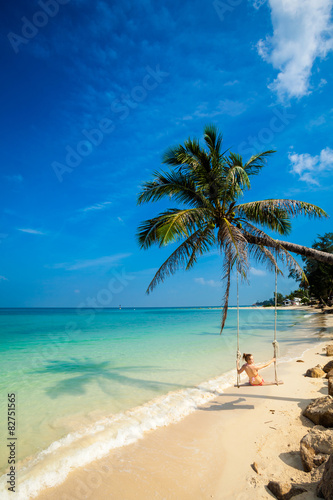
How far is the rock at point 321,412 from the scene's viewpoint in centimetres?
369

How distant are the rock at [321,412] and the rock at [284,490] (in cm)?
150

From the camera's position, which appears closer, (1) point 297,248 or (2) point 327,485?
(2) point 327,485

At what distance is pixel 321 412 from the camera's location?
388 centimetres

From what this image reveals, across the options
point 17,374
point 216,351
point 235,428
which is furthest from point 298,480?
point 216,351

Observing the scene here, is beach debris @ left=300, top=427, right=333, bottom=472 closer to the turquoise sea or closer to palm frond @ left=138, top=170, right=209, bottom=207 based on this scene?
the turquoise sea

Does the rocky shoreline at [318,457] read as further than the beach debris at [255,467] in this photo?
No

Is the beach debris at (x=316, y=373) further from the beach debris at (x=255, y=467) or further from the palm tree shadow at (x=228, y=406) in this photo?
the beach debris at (x=255, y=467)

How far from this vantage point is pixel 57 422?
4.97 meters

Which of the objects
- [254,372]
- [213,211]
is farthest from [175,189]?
[254,372]

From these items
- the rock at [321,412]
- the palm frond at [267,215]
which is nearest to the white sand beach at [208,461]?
the rock at [321,412]

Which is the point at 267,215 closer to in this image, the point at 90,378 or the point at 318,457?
the point at 318,457

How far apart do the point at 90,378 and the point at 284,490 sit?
6559 millimetres

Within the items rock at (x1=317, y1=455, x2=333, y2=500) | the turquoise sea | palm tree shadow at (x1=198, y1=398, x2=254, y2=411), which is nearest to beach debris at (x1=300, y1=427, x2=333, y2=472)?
rock at (x1=317, y1=455, x2=333, y2=500)

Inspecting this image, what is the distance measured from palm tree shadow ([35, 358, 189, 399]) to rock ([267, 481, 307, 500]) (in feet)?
14.1
